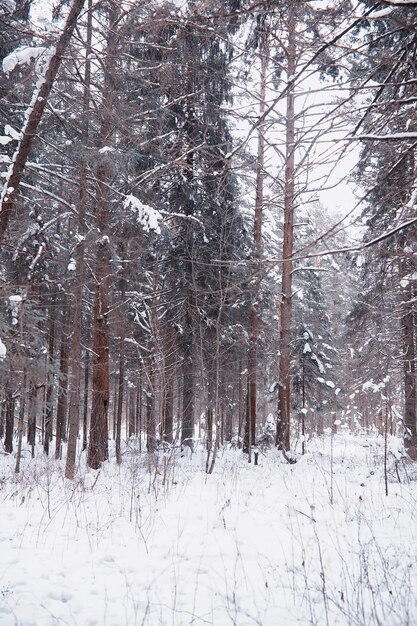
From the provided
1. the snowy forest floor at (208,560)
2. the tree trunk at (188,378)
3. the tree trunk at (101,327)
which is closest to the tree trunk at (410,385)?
the snowy forest floor at (208,560)

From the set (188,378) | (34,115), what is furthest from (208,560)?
(188,378)

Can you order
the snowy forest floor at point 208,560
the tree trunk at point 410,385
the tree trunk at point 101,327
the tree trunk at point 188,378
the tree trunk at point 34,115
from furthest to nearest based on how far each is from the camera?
1. the tree trunk at point 188,378
2. the tree trunk at point 410,385
3. the tree trunk at point 101,327
4. the tree trunk at point 34,115
5. the snowy forest floor at point 208,560

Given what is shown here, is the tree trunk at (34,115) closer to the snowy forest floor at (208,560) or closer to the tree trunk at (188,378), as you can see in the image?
the snowy forest floor at (208,560)

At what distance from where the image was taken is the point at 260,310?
1503 cm

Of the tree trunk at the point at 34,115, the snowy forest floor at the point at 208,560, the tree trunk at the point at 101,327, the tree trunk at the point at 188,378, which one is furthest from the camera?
the tree trunk at the point at 188,378

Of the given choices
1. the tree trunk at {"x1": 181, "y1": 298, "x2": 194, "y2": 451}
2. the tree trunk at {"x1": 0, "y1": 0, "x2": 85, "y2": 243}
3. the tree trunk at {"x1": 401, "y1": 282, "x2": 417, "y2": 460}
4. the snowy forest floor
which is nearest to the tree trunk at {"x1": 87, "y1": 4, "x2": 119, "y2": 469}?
the tree trunk at {"x1": 181, "y1": 298, "x2": 194, "y2": 451}

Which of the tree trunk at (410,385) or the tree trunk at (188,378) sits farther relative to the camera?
the tree trunk at (188,378)

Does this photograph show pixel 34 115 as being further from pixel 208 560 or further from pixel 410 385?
pixel 410 385

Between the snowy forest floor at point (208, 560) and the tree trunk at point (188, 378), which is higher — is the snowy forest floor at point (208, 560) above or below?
below

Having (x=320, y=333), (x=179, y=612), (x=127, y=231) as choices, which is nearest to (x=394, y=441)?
(x=179, y=612)

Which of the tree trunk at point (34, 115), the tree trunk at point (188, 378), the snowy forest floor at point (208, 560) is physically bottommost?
the snowy forest floor at point (208, 560)

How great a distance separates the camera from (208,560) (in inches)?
161

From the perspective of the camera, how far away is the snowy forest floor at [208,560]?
3.07 meters

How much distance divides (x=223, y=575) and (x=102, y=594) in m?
1.10
